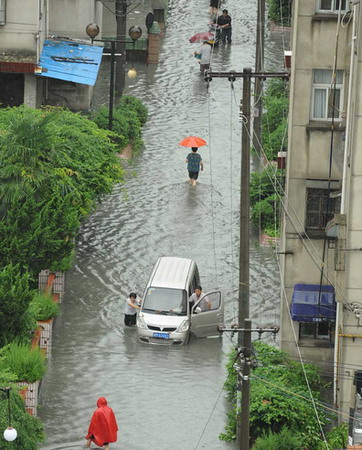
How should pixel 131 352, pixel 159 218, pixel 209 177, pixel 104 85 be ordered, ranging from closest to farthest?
pixel 131 352, pixel 159 218, pixel 209 177, pixel 104 85

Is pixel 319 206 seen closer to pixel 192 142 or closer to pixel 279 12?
pixel 192 142

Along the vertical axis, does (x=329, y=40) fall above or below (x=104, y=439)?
above

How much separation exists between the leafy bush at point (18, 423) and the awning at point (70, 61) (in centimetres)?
2414

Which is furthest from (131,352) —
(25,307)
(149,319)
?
(25,307)

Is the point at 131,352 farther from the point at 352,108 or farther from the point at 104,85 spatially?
the point at 104,85

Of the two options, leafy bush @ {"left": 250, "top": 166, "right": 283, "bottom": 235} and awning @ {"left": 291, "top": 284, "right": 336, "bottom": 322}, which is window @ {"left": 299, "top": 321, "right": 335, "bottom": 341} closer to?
awning @ {"left": 291, "top": 284, "right": 336, "bottom": 322}

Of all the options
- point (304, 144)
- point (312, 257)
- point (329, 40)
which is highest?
point (329, 40)

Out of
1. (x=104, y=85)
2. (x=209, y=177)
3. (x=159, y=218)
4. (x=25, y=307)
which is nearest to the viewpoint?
(x=25, y=307)

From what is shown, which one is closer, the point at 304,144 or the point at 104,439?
the point at 104,439

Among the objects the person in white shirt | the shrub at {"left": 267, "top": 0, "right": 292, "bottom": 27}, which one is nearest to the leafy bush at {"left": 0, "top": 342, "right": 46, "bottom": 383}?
the person in white shirt

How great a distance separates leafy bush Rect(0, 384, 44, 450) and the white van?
8327 millimetres

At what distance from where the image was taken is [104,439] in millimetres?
34719

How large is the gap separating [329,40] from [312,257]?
5731mm

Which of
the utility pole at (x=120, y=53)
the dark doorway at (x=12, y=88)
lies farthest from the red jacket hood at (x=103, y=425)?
the utility pole at (x=120, y=53)
